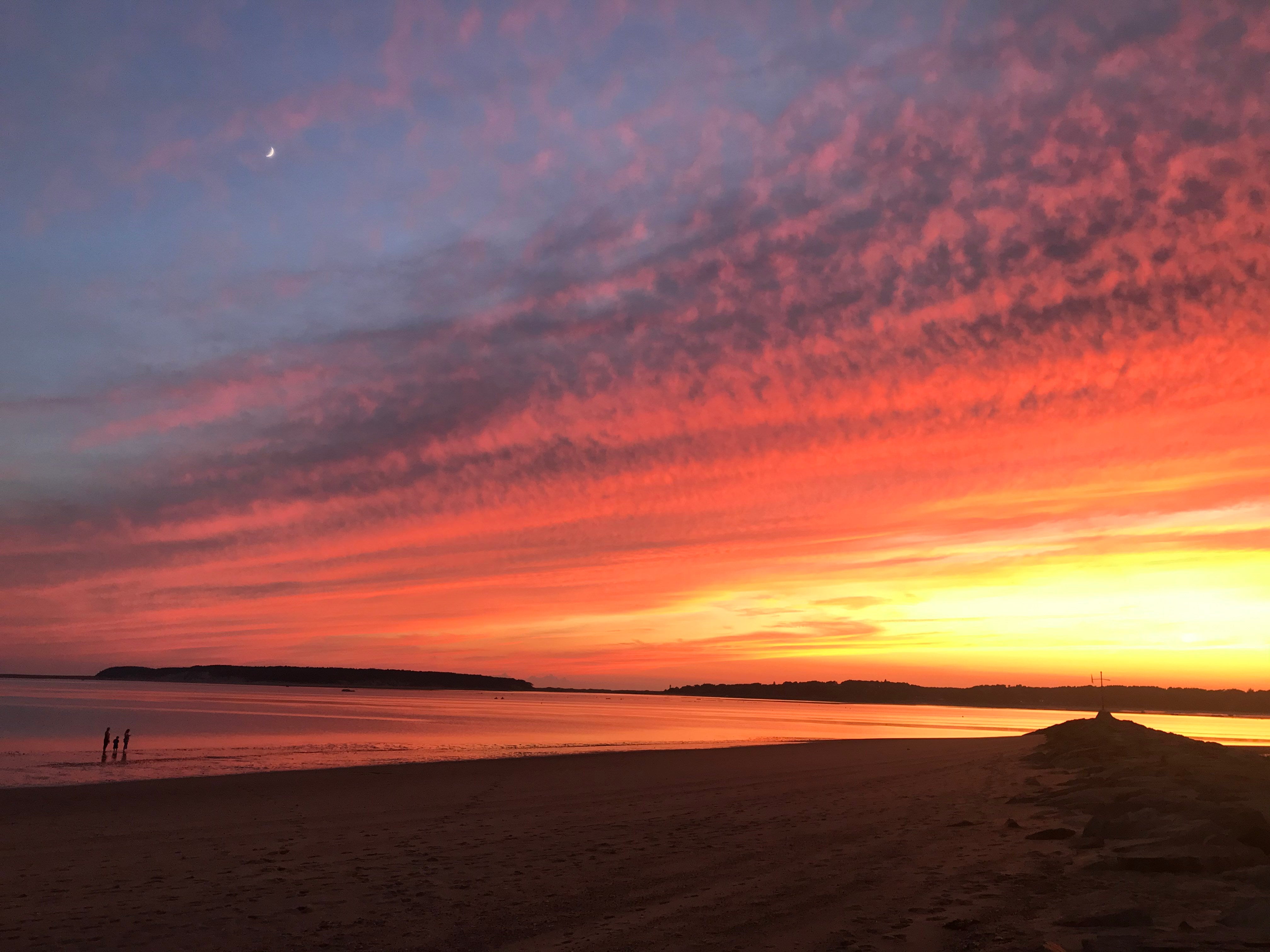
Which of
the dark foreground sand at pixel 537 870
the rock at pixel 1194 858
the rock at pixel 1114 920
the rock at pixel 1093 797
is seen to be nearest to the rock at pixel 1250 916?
the dark foreground sand at pixel 537 870

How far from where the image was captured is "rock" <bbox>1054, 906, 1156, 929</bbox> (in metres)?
8.73

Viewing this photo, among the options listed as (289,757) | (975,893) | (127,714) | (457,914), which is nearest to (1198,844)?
(975,893)

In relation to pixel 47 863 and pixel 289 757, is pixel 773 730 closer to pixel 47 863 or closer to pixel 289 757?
pixel 289 757

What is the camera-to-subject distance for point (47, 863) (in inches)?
557

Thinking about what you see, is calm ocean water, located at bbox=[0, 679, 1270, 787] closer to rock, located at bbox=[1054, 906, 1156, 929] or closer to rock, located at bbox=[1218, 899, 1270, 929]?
rock, located at bbox=[1054, 906, 1156, 929]

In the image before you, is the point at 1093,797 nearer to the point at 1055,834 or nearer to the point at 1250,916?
the point at 1055,834

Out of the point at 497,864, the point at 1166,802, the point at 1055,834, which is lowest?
the point at 497,864

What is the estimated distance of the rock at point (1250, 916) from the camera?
26.2 ft

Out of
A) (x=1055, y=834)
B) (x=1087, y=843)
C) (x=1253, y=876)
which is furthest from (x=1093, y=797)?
(x=1253, y=876)

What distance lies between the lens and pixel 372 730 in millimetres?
60094

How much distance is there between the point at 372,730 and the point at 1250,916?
5955 centimetres

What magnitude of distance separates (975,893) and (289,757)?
114 ft

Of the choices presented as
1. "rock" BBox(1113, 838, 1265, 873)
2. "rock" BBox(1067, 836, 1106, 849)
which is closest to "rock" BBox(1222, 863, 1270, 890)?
"rock" BBox(1113, 838, 1265, 873)

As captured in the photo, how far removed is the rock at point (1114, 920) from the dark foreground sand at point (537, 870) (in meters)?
0.30
